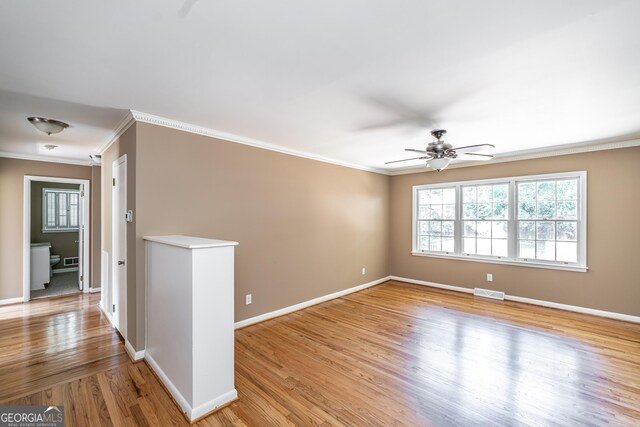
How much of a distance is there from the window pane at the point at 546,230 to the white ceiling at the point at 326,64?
5.36 ft

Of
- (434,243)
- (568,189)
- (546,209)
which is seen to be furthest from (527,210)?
(434,243)

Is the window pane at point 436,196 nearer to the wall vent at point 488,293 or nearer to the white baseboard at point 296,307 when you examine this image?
the wall vent at point 488,293

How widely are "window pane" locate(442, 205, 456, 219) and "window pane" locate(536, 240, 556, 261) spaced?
143cm

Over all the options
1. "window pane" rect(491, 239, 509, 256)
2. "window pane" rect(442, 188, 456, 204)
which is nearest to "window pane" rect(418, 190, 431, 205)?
"window pane" rect(442, 188, 456, 204)

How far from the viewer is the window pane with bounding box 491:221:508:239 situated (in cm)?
483

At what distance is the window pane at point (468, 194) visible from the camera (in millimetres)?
5211

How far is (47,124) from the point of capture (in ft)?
9.59

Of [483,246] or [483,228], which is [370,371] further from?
[483,228]

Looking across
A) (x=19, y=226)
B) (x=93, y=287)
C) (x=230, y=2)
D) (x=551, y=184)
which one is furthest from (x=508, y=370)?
(x=19, y=226)

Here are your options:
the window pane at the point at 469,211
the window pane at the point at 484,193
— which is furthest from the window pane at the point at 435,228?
the window pane at the point at 484,193

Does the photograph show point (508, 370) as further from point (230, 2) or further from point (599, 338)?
point (230, 2)

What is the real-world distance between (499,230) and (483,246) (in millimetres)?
401

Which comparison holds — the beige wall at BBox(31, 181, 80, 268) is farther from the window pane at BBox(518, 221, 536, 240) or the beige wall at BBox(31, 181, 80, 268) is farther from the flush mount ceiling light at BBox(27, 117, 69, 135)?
the window pane at BBox(518, 221, 536, 240)

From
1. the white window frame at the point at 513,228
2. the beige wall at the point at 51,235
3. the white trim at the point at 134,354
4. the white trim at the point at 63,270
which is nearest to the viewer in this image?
the white trim at the point at 134,354
